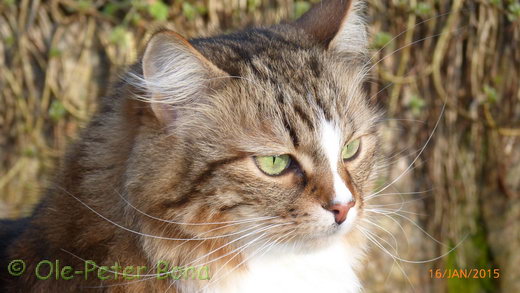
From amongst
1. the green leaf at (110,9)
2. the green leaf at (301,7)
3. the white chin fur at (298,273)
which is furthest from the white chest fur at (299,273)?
the green leaf at (110,9)

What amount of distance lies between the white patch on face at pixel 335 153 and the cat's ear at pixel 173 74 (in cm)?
36

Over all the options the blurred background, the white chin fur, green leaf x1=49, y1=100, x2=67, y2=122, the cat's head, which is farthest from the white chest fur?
green leaf x1=49, y1=100, x2=67, y2=122

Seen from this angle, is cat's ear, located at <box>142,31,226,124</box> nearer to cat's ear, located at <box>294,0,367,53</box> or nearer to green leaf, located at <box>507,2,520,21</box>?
cat's ear, located at <box>294,0,367,53</box>

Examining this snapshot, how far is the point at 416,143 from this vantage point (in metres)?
3.88

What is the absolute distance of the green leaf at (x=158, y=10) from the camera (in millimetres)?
3461

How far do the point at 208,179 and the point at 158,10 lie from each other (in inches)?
73.9

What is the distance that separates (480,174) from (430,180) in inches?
13.4

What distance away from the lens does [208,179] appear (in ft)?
6.09

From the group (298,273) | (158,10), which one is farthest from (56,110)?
(298,273)

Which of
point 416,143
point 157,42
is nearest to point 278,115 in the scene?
point 157,42

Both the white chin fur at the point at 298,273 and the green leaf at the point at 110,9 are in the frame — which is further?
the green leaf at the point at 110,9

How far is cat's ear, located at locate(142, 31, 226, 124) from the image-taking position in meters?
1.77

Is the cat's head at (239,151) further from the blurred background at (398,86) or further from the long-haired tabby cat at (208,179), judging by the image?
the blurred background at (398,86)

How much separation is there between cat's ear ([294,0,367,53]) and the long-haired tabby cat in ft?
0.43
